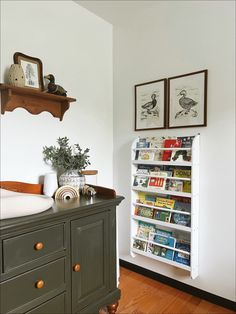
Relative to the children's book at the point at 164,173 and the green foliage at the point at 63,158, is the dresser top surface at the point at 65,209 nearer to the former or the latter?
the green foliage at the point at 63,158

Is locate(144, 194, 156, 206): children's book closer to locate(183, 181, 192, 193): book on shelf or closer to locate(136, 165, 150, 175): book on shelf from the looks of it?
locate(136, 165, 150, 175): book on shelf

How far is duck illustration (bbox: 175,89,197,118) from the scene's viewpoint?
1.93 meters

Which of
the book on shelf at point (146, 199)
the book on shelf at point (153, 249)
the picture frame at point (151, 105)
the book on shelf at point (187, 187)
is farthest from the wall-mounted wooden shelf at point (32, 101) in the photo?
the book on shelf at point (153, 249)

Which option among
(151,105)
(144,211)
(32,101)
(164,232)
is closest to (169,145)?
(151,105)

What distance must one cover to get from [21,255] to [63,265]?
0.28 metres

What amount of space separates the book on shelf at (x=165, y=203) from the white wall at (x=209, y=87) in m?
0.24

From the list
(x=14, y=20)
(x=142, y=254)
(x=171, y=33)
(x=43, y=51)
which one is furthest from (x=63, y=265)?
(x=171, y=33)

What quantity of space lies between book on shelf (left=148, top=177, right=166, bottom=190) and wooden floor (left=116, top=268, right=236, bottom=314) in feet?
2.92

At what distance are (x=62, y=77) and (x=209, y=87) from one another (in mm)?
1205

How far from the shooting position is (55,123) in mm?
1953

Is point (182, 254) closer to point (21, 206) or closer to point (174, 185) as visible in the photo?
point (174, 185)

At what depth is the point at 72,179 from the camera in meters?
1.78

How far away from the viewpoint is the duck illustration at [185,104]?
6.35 ft

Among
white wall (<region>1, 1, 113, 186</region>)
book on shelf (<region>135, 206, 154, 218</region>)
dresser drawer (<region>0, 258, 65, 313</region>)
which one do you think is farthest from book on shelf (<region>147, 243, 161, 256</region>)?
dresser drawer (<region>0, 258, 65, 313</region>)
